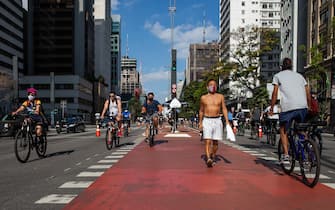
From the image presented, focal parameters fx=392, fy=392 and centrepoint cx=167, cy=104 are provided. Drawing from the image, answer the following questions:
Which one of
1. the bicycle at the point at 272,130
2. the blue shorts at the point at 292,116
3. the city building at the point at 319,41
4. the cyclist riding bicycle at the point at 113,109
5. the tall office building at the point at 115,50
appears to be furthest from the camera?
the tall office building at the point at 115,50

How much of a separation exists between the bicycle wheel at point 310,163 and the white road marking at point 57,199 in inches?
139

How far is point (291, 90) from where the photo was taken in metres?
6.58

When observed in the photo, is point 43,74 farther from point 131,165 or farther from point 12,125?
point 131,165

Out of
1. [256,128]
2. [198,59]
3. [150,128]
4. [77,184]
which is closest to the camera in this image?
[77,184]

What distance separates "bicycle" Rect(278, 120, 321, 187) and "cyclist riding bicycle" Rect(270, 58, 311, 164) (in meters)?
0.13

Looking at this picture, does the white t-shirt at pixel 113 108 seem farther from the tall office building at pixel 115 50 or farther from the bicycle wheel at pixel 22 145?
the tall office building at pixel 115 50

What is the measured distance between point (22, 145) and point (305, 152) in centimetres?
627

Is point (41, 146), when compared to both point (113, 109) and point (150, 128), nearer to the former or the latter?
point (113, 109)

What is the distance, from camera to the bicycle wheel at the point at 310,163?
5.83m

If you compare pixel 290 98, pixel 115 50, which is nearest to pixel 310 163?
pixel 290 98

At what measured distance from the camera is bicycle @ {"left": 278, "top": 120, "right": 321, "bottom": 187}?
A: 19.3 ft

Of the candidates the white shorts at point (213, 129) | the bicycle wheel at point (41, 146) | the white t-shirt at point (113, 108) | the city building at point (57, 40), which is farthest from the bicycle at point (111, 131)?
the city building at point (57, 40)

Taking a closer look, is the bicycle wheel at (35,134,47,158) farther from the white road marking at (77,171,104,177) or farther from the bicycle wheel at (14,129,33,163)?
the white road marking at (77,171,104,177)

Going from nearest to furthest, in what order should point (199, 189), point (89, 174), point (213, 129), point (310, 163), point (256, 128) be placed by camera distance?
point (199, 189)
point (310, 163)
point (89, 174)
point (213, 129)
point (256, 128)
